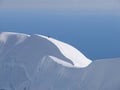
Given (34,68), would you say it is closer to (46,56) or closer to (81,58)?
(46,56)

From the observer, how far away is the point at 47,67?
29516 millimetres

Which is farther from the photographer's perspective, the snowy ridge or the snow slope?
the snowy ridge

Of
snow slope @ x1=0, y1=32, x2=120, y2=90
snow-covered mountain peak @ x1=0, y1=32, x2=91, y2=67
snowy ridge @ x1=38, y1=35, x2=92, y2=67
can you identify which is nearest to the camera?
snow slope @ x1=0, y1=32, x2=120, y2=90

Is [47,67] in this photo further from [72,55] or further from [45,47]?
[72,55]

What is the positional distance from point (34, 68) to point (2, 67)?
3371 mm

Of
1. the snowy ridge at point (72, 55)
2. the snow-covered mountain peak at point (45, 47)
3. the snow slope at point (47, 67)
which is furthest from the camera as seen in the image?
the snow-covered mountain peak at point (45, 47)

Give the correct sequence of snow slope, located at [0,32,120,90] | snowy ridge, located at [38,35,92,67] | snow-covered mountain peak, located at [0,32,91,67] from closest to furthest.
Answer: snow slope, located at [0,32,120,90], snowy ridge, located at [38,35,92,67], snow-covered mountain peak, located at [0,32,91,67]

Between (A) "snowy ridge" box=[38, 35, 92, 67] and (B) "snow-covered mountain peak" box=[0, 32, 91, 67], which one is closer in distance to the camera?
(A) "snowy ridge" box=[38, 35, 92, 67]

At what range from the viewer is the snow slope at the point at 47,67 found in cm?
2450

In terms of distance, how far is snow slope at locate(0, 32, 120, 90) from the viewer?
24500 millimetres

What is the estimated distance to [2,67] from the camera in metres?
33.4

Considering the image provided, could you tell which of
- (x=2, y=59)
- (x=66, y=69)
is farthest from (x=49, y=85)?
(x=2, y=59)

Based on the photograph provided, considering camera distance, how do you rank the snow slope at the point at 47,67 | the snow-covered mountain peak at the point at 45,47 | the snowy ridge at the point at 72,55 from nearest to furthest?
the snow slope at the point at 47,67, the snowy ridge at the point at 72,55, the snow-covered mountain peak at the point at 45,47

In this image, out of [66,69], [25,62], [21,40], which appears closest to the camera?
[66,69]
